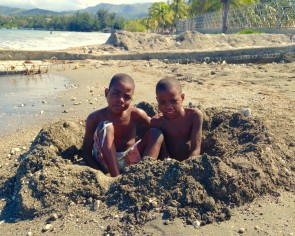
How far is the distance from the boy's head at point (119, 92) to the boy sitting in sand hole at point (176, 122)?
30 centimetres

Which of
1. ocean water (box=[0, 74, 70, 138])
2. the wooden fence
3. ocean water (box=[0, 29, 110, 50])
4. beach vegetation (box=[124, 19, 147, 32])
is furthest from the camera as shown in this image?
beach vegetation (box=[124, 19, 147, 32])

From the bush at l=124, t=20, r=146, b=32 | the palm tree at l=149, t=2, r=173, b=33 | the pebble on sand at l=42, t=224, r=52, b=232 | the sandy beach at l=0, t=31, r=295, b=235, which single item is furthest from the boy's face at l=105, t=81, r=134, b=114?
the bush at l=124, t=20, r=146, b=32

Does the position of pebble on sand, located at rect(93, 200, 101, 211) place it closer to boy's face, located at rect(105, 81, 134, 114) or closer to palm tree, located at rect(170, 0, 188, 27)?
boy's face, located at rect(105, 81, 134, 114)

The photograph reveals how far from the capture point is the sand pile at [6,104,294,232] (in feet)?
9.66

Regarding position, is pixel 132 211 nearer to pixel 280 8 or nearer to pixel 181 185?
pixel 181 185

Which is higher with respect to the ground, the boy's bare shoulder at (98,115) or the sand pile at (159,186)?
the boy's bare shoulder at (98,115)

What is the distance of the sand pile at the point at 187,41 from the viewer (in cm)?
1964

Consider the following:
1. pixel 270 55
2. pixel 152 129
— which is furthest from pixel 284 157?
pixel 270 55

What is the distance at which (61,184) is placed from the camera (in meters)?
3.27

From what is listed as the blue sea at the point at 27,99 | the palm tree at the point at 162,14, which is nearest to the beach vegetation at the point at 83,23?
the palm tree at the point at 162,14

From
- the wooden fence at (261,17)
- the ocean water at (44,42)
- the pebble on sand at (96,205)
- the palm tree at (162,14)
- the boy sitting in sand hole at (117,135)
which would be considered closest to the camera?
the pebble on sand at (96,205)

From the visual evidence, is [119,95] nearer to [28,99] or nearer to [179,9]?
[28,99]

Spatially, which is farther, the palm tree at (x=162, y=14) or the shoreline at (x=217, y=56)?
the palm tree at (x=162, y=14)

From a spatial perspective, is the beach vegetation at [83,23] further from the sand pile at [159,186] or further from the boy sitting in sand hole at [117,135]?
the sand pile at [159,186]
